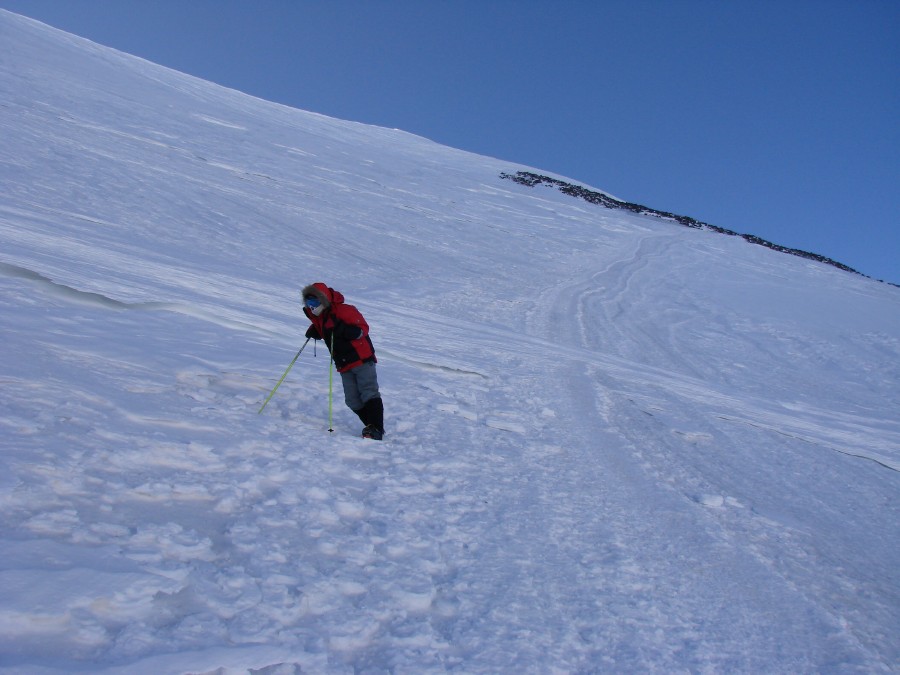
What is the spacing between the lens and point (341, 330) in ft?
15.1

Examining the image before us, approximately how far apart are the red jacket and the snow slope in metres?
0.56

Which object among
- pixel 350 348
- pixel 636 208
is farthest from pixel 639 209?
pixel 350 348

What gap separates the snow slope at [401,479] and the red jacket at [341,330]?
56 centimetres

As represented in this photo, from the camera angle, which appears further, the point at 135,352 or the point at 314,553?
the point at 135,352

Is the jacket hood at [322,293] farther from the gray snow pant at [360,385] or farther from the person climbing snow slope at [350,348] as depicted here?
the gray snow pant at [360,385]

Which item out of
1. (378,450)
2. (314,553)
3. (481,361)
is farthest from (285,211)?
(314,553)

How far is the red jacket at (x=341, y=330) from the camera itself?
4.58 metres

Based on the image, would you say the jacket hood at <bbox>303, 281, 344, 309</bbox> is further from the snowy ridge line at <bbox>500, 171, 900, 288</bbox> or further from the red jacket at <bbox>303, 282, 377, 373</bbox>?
the snowy ridge line at <bbox>500, 171, 900, 288</bbox>

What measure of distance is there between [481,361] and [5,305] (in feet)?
15.9

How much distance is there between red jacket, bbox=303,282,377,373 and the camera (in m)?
4.58

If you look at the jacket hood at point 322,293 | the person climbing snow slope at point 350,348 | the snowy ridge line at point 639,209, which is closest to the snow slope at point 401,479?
the person climbing snow slope at point 350,348

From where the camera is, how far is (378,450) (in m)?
4.37

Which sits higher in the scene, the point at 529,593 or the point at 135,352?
the point at 135,352

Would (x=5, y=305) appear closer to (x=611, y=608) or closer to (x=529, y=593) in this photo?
(x=529, y=593)
